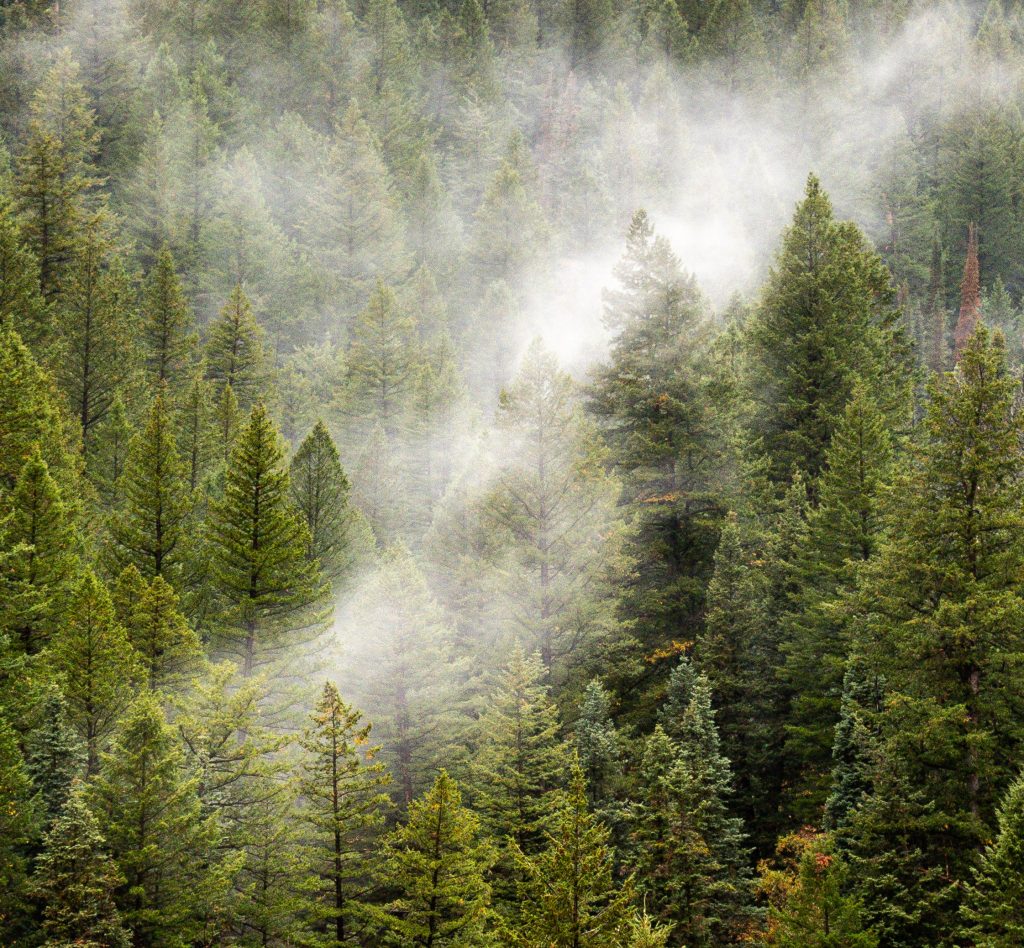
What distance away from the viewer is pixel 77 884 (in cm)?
1873

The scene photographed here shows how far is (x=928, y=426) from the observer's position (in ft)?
71.3

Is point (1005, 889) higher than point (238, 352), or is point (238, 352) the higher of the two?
point (238, 352)

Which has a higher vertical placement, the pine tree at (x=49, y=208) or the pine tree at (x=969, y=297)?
the pine tree at (x=969, y=297)

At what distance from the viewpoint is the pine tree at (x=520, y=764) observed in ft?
77.4

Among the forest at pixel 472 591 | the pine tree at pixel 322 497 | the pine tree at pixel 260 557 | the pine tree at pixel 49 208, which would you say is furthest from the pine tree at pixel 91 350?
the pine tree at pixel 260 557

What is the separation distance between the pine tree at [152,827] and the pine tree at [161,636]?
14.8 ft

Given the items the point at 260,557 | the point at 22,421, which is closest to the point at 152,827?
the point at 260,557

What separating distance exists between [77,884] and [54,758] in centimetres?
374

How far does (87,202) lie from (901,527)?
47.9m

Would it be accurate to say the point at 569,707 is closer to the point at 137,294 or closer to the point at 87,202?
the point at 137,294

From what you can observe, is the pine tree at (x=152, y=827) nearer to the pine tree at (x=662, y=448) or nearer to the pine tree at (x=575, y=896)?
the pine tree at (x=575, y=896)

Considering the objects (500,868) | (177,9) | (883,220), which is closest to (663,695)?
(500,868)

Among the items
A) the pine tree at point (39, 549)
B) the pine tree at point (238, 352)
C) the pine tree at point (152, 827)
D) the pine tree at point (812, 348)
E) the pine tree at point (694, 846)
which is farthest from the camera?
the pine tree at point (238, 352)

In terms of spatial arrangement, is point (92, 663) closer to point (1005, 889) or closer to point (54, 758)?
point (54, 758)
